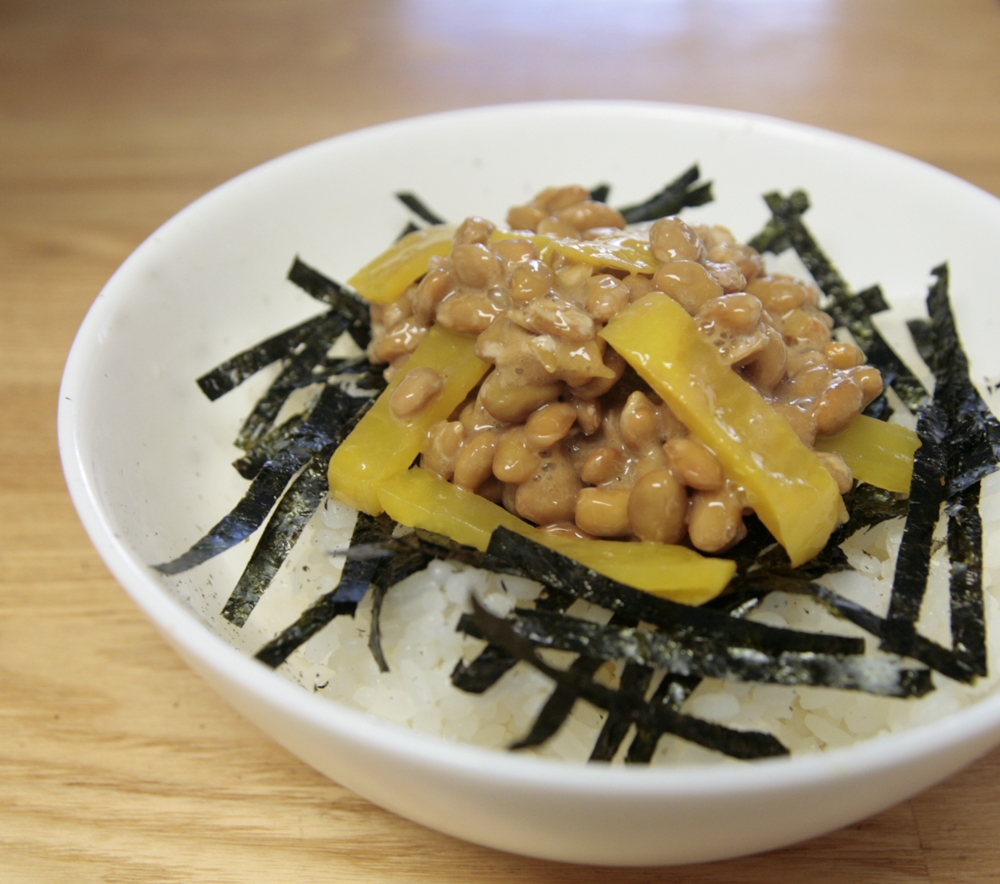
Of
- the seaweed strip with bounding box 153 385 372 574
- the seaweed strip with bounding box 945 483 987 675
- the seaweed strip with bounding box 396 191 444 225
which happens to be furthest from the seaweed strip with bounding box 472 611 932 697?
the seaweed strip with bounding box 396 191 444 225

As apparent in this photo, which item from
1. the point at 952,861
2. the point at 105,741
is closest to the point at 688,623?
the point at 952,861

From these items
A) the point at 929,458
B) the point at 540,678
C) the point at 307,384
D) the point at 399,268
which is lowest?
the point at 540,678

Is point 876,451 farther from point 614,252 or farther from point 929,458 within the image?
point 614,252

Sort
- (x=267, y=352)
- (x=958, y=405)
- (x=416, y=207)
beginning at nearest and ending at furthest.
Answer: (x=958, y=405)
(x=267, y=352)
(x=416, y=207)

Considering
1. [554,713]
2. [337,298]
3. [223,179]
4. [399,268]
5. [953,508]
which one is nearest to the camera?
[554,713]

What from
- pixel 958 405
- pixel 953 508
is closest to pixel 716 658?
pixel 953 508

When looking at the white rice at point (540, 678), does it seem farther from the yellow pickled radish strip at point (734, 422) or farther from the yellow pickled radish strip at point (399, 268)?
the yellow pickled radish strip at point (399, 268)

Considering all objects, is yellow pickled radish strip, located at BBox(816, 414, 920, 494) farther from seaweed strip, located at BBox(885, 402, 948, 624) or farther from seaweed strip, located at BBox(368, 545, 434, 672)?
seaweed strip, located at BBox(368, 545, 434, 672)
